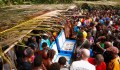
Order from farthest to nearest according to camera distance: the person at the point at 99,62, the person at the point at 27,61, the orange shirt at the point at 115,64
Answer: the orange shirt at the point at 115,64 → the person at the point at 99,62 → the person at the point at 27,61

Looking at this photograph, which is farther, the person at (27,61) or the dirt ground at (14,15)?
the person at (27,61)

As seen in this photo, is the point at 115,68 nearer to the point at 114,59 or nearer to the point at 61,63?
the point at 114,59

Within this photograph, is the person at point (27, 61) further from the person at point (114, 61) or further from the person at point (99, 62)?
the person at point (114, 61)

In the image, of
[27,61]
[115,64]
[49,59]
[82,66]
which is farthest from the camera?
[49,59]

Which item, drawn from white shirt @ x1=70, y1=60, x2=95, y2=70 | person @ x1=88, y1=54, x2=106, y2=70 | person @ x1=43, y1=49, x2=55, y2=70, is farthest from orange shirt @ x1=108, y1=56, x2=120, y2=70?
person @ x1=43, y1=49, x2=55, y2=70

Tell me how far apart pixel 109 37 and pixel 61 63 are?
12.3 ft

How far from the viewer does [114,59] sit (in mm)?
5754

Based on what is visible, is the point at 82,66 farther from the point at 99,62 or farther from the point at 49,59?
the point at 49,59

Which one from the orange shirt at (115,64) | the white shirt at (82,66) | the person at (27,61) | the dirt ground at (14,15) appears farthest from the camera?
the orange shirt at (115,64)

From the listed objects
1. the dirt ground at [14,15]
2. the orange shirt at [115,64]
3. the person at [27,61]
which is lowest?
the orange shirt at [115,64]

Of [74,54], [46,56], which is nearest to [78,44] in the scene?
[74,54]

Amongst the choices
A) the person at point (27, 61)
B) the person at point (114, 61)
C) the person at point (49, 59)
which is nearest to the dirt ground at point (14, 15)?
the person at point (27, 61)

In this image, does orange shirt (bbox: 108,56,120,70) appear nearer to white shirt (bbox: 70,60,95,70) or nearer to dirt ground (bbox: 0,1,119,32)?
white shirt (bbox: 70,60,95,70)

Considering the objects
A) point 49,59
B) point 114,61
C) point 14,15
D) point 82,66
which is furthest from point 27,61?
point 114,61
